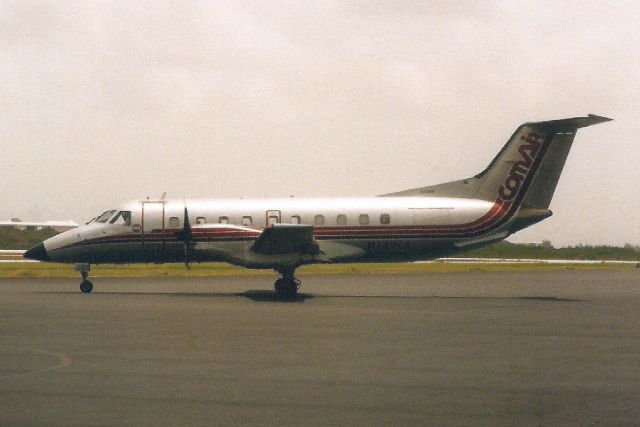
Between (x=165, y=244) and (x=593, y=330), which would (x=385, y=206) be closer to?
(x=165, y=244)

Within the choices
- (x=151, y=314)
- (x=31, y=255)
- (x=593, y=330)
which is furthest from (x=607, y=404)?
Result: (x=31, y=255)

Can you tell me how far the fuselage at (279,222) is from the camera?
88.4ft

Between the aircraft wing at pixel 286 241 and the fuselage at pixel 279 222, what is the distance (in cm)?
44

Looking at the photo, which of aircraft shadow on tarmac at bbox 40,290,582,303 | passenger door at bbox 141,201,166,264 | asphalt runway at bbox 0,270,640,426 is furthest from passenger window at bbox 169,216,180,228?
asphalt runway at bbox 0,270,640,426

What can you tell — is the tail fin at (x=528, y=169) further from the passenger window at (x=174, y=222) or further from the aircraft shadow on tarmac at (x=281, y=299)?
the passenger window at (x=174, y=222)

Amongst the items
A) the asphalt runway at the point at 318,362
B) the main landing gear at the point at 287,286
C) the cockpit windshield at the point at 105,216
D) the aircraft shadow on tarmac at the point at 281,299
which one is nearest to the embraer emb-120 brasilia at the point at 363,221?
the main landing gear at the point at 287,286

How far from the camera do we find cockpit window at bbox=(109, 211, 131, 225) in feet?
92.3

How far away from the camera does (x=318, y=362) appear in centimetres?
1169

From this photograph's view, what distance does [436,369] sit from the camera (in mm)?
11055

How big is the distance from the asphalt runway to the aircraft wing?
7.45ft

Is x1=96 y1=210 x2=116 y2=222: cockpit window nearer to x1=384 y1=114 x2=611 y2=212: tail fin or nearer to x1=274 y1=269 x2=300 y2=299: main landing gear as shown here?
x1=274 y1=269 x2=300 y2=299: main landing gear

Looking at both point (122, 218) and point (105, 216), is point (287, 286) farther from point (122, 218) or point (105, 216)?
point (105, 216)

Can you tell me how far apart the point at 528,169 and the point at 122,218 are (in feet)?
49.6

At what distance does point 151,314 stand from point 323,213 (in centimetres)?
949
